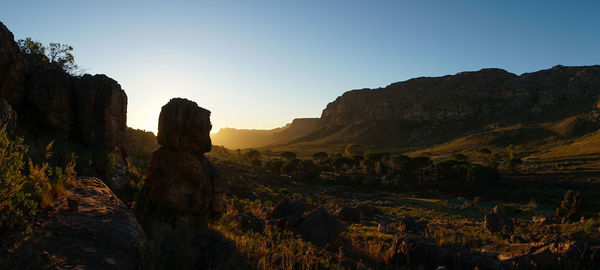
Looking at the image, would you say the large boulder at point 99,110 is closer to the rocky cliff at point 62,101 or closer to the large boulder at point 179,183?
the rocky cliff at point 62,101

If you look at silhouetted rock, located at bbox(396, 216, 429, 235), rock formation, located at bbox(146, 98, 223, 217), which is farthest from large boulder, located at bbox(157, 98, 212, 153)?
silhouetted rock, located at bbox(396, 216, 429, 235)

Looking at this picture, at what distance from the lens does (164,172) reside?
973 cm

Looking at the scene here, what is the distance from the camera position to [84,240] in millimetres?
3500

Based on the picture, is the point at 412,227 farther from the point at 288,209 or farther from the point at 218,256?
the point at 218,256

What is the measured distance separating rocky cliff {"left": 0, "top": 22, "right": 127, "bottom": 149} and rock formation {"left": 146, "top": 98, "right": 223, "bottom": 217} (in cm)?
402

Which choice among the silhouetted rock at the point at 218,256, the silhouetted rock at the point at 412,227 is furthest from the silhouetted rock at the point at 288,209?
the silhouetted rock at the point at 218,256

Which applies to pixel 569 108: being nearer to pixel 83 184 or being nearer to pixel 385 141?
pixel 385 141

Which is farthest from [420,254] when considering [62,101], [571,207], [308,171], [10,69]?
[308,171]

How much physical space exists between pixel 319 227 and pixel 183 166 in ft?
16.2

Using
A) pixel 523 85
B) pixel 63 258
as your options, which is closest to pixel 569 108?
pixel 523 85

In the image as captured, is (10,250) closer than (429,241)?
Yes

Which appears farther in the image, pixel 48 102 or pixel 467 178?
pixel 467 178

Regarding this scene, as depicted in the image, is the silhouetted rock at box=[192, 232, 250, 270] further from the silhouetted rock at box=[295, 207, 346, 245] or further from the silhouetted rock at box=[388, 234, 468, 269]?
the silhouetted rock at box=[295, 207, 346, 245]

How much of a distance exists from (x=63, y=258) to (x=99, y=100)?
37.9 ft
